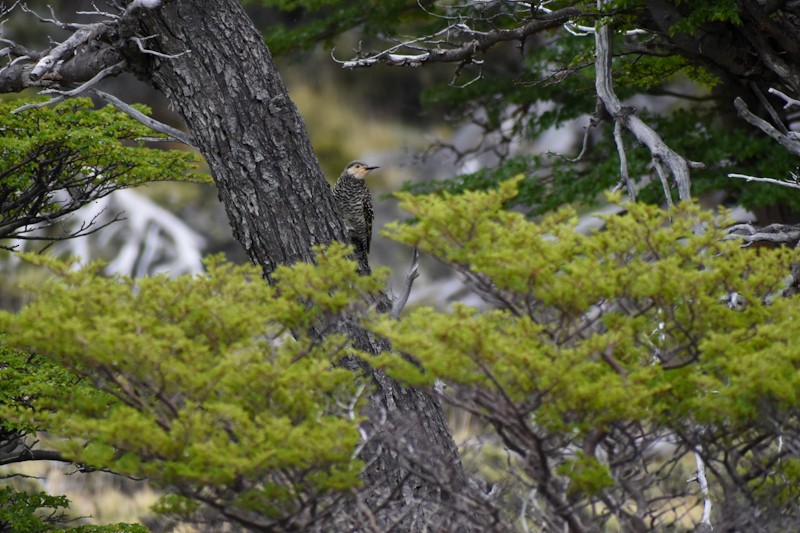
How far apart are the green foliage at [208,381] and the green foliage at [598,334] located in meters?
0.33

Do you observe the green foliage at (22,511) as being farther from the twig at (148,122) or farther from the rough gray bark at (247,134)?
the twig at (148,122)

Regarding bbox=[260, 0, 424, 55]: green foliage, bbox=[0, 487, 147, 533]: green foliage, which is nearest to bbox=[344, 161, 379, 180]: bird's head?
bbox=[0, 487, 147, 533]: green foliage

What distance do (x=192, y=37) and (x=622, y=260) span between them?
8.64ft

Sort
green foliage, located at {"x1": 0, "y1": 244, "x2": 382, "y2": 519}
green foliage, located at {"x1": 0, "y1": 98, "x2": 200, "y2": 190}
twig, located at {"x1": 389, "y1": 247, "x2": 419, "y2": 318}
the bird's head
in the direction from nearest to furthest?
1. green foliage, located at {"x1": 0, "y1": 244, "x2": 382, "y2": 519}
2. twig, located at {"x1": 389, "y1": 247, "x2": 419, "y2": 318}
3. green foliage, located at {"x1": 0, "y1": 98, "x2": 200, "y2": 190}
4. the bird's head

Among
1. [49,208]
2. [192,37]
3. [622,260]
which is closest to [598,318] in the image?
[622,260]

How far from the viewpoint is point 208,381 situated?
3154 millimetres

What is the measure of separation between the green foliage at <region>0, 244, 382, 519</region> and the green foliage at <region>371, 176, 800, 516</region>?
332 mm

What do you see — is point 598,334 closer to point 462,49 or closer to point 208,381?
point 208,381

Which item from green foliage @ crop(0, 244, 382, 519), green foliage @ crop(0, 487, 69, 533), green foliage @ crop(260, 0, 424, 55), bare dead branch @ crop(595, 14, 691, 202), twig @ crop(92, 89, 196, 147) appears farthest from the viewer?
green foliage @ crop(260, 0, 424, 55)

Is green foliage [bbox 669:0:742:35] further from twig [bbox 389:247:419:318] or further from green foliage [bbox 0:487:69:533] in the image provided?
green foliage [bbox 0:487:69:533]

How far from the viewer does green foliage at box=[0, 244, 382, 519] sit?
2996 millimetres

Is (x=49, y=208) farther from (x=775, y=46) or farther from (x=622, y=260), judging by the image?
(x=775, y=46)

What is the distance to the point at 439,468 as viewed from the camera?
11.3 ft

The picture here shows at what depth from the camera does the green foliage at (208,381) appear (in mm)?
2996
